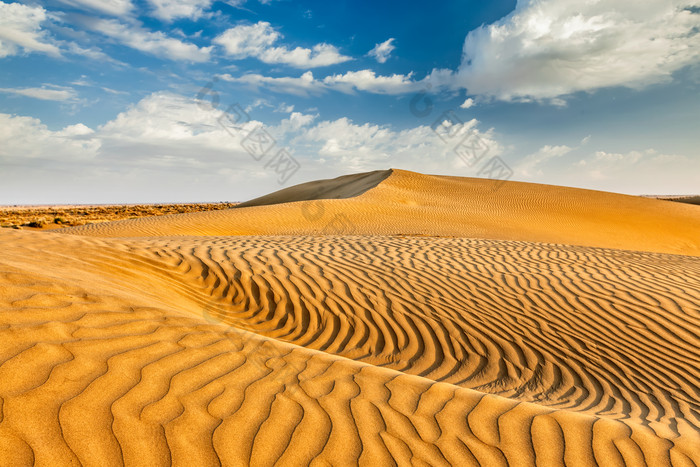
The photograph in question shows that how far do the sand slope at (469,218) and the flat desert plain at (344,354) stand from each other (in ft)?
28.7

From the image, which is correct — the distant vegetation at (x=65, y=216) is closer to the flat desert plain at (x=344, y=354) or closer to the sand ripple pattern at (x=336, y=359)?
the flat desert plain at (x=344, y=354)

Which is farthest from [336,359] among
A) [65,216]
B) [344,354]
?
[65,216]

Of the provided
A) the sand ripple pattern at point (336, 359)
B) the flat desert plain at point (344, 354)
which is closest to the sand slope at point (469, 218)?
the flat desert plain at point (344, 354)

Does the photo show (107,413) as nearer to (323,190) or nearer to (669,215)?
(669,215)

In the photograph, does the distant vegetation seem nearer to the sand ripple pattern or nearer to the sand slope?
the sand slope

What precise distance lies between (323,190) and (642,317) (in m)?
33.0

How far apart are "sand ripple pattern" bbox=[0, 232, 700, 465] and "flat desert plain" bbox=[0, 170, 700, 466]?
2 centimetres

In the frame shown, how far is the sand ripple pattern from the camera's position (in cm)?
214

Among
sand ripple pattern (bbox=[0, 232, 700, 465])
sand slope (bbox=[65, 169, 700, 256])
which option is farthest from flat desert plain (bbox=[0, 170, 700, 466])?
sand slope (bbox=[65, 169, 700, 256])

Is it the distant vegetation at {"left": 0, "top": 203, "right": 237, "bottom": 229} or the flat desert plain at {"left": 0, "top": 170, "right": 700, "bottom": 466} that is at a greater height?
the distant vegetation at {"left": 0, "top": 203, "right": 237, "bottom": 229}

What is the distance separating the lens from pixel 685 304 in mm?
5746

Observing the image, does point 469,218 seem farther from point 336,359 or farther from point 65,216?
point 65,216

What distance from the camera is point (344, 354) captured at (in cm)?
458

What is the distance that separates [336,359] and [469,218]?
779 inches
